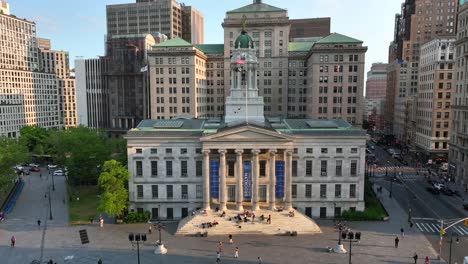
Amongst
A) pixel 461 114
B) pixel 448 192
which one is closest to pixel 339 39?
pixel 461 114

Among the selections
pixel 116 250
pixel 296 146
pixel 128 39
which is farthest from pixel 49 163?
pixel 296 146

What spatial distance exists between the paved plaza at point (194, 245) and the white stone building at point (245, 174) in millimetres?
5092

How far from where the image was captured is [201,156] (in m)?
70.5

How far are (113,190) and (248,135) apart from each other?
83.1 feet

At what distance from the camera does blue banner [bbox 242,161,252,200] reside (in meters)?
68.4

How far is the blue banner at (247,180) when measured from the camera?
68438 millimetres

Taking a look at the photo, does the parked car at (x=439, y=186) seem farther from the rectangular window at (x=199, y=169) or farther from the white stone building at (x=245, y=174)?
the rectangular window at (x=199, y=169)

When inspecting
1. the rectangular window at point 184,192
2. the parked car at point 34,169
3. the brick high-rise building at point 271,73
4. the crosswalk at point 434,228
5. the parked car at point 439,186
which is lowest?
the crosswalk at point 434,228

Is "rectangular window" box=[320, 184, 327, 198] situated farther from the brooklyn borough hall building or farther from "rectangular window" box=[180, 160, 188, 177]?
"rectangular window" box=[180, 160, 188, 177]

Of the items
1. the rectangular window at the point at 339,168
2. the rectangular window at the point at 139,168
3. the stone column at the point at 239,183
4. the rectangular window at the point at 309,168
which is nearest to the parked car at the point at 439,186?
the rectangular window at the point at 339,168

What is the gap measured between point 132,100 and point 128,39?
2368 cm

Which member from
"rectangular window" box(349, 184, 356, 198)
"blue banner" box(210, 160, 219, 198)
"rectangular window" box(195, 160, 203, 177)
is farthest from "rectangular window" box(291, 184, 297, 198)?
"rectangular window" box(195, 160, 203, 177)

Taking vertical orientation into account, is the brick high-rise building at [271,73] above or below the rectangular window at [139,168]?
above

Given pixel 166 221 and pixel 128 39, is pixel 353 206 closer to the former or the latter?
pixel 166 221
